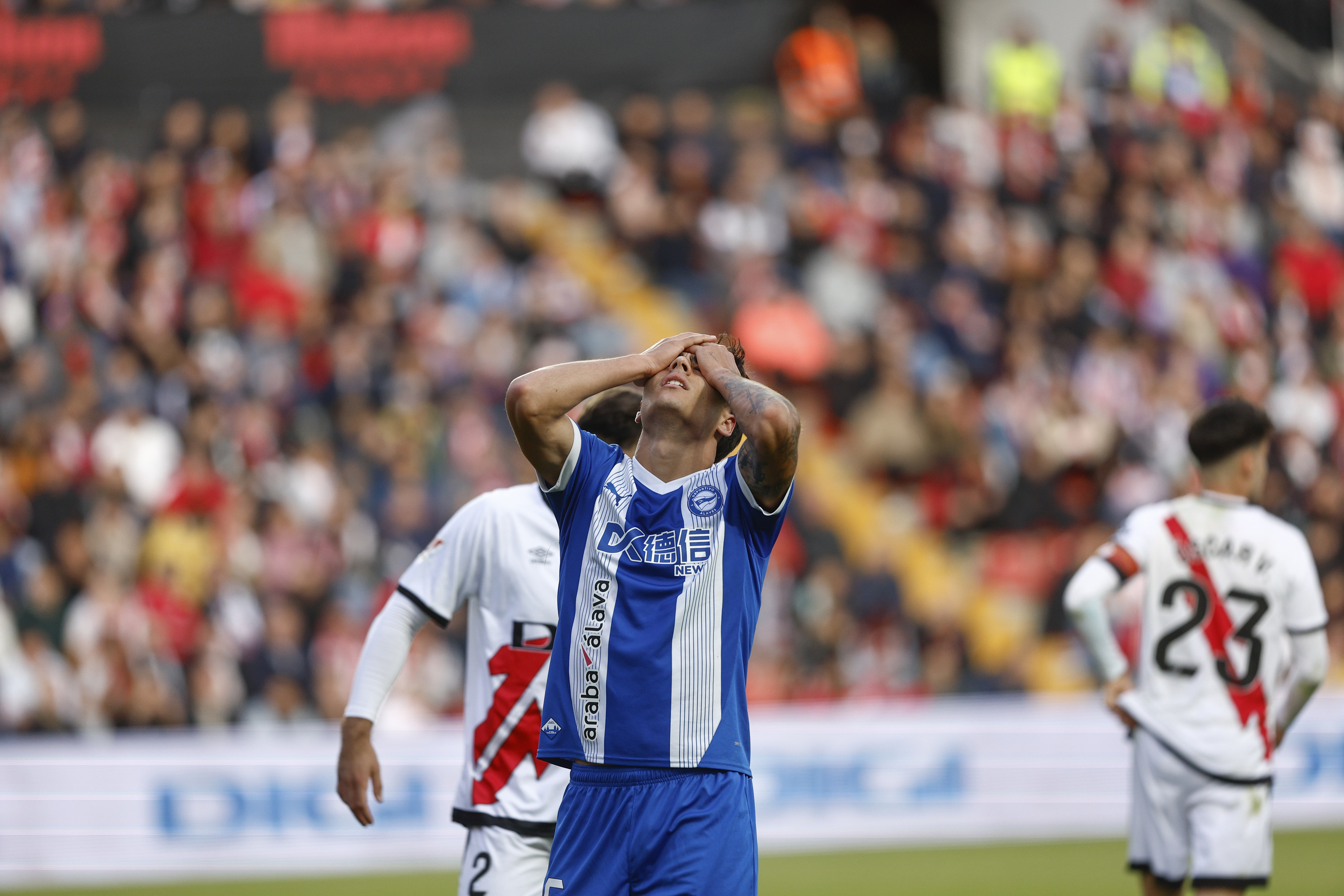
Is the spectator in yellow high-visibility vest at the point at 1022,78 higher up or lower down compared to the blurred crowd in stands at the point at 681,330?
higher up

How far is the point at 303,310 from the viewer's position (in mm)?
16625

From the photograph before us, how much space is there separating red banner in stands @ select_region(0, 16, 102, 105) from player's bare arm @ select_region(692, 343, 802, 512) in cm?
1721

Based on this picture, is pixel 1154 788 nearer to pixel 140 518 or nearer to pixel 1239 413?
pixel 1239 413

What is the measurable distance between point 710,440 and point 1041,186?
14.5 meters

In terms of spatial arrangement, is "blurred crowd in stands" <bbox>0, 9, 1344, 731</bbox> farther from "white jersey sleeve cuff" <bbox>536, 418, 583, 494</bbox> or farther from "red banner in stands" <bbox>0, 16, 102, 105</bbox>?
"white jersey sleeve cuff" <bbox>536, 418, 583, 494</bbox>

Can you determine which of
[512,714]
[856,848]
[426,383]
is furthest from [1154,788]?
[426,383]

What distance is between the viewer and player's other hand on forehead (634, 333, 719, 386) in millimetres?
4609

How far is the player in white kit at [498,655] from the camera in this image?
5473 mm

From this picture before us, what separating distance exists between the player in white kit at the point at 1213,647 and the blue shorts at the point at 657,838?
9.23ft

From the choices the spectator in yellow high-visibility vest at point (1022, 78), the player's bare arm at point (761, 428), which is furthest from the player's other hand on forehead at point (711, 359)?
the spectator in yellow high-visibility vest at point (1022, 78)

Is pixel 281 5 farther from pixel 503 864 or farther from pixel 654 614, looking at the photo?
pixel 654 614

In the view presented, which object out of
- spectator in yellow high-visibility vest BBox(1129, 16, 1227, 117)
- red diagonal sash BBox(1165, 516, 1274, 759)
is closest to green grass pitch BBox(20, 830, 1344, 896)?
red diagonal sash BBox(1165, 516, 1274, 759)

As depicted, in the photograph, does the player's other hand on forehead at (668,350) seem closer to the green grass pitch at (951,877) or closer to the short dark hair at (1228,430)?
the short dark hair at (1228,430)

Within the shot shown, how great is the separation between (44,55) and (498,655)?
16.6 meters
